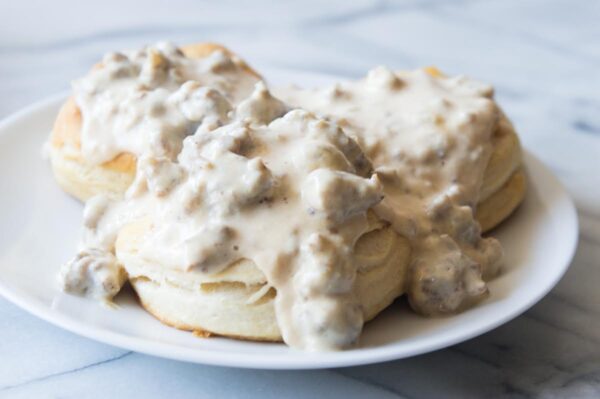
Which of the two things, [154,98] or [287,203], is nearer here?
[287,203]

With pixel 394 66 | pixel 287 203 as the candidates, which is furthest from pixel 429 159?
pixel 394 66

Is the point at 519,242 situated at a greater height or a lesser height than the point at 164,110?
lesser

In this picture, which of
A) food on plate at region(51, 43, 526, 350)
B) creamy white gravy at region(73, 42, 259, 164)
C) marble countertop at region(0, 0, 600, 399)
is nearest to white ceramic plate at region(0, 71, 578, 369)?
food on plate at region(51, 43, 526, 350)

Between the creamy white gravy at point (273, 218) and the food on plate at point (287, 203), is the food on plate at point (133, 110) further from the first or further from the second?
the creamy white gravy at point (273, 218)

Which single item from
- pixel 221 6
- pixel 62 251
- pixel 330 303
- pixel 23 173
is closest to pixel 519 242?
pixel 330 303

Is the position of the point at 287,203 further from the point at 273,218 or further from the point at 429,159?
the point at 429,159

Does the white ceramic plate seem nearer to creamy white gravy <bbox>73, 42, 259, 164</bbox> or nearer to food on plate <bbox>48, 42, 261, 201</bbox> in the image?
food on plate <bbox>48, 42, 261, 201</bbox>

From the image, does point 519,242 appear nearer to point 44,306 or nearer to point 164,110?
point 164,110
